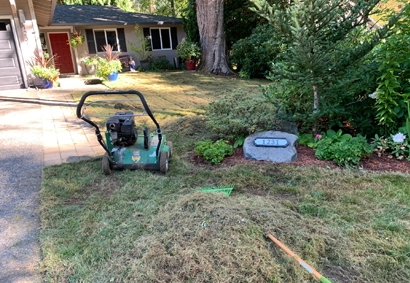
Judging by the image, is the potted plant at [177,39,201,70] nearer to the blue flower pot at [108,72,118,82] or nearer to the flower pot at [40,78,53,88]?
the blue flower pot at [108,72,118,82]

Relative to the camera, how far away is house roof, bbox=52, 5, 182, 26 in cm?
1495

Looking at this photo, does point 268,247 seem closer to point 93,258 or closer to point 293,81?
point 93,258

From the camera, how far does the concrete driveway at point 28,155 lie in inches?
88.3

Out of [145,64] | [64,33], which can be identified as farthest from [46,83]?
[145,64]

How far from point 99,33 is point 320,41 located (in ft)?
48.7

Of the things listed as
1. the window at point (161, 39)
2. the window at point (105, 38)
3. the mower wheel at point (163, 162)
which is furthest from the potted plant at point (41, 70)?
the window at point (161, 39)

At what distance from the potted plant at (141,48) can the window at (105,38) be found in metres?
0.83

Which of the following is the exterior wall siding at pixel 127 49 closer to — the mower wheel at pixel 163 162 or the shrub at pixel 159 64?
the shrub at pixel 159 64

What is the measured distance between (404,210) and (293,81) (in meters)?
2.17

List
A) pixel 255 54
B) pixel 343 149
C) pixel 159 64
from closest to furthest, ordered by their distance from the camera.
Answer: pixel 343 149
pixel 255 54
pixel 159 64

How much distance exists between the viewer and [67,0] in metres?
24.4

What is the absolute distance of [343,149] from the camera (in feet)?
11.9

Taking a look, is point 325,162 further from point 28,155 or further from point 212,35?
point 212,35

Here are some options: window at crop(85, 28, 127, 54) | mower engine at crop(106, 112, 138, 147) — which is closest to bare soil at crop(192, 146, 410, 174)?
mower engine at crop(106, 112, 138, 147)
